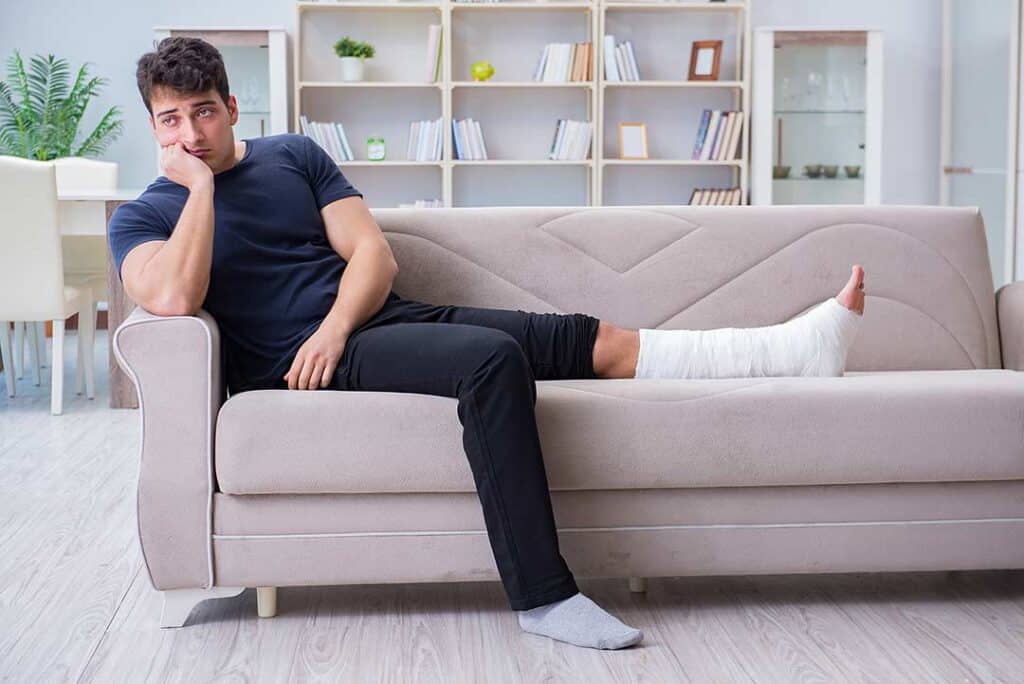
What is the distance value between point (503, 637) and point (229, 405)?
1.90 ft

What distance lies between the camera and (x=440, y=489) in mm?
1945

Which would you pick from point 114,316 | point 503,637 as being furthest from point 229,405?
point 114,316

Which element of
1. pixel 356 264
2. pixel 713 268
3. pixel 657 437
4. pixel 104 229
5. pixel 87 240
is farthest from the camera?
pixel 87 240

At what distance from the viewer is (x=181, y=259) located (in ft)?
6.54

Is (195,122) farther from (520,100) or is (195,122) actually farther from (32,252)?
(520,100)

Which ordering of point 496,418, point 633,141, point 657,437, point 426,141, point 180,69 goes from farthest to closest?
point 633,141 → point 426,141 → point 180,69 → point 657,437 → point 496,418

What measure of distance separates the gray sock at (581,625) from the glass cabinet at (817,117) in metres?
4.39

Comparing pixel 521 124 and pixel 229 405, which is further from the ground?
pixel 521 124

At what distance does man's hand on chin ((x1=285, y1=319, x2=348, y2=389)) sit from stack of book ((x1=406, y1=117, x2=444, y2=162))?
4107mm

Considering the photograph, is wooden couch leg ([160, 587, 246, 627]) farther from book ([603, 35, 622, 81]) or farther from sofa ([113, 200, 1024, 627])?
book ([603, 35, 622, 81])

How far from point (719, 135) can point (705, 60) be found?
1.29 ft

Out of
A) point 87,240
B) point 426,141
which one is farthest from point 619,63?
point 87,240

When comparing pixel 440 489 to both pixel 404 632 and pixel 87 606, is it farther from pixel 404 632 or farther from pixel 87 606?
pixel 87 606

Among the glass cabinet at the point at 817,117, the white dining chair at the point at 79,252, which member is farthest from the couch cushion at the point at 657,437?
the glass cabinet at the point at 817,117
